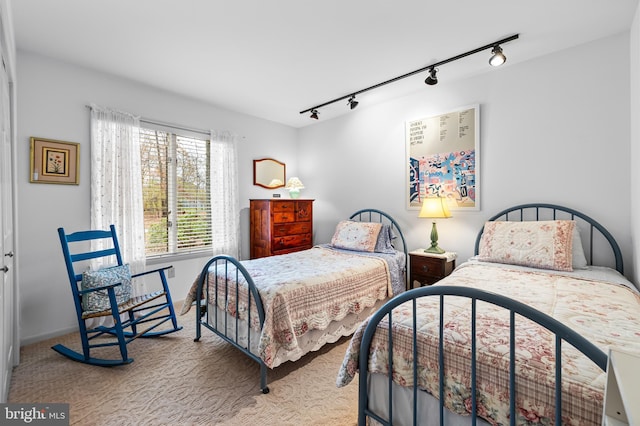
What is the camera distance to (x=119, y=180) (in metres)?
3.08

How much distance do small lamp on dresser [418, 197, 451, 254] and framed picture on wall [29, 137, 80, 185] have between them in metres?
3.53

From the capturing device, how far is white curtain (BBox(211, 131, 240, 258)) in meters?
3.92

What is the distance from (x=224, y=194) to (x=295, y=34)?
7.53 feet

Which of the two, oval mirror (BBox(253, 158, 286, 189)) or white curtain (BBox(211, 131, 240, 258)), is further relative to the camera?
oval mirror (BBox(253, 158, 286, 189))

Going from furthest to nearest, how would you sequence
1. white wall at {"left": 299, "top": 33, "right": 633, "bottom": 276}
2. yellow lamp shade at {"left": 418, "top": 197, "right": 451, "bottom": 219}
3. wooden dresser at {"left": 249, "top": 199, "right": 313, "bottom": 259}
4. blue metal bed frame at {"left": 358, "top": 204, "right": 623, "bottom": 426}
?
1. wooden dresser at {"left": 249, "top": 199, "right": 313, "bottom": 259}
2. yellow lamp shade at {"left": 418, "top": 197, "right": 451, "bottom": 219}
3. white wall at {"left": 299, "top": 33, "right": 633, "bottom": 276}
4. blue metal bed frame at {"left": 358, "top": 204, "right": 623, "bottom": 426}

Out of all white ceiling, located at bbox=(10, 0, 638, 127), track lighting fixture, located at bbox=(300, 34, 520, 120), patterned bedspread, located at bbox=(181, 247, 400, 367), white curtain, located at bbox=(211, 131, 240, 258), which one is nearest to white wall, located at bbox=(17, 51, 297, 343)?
white ceiling, located at bbox=(10, 0, 638, 127)

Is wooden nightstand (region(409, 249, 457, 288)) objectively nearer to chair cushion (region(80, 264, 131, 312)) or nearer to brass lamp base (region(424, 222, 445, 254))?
brass lamp base (region(424, 222, 445, 254))

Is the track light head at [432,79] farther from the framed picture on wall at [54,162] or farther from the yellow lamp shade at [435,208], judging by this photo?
the framed picture on wall at [54,162]

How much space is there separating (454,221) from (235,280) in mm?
2400

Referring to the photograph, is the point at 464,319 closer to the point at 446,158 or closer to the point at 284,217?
the point at 446,158

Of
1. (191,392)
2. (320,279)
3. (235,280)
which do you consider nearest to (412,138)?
(320,279)

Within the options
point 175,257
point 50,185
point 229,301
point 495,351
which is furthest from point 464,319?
point 50,185

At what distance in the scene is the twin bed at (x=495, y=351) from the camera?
0.92 meters

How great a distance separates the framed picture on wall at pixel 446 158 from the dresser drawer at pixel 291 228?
4.97 feet
